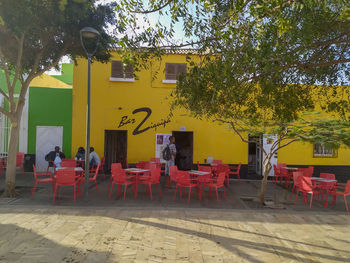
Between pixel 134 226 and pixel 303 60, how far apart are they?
4621mm

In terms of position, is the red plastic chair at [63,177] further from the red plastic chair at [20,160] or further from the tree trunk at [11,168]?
the red plastic chair at [20,160]

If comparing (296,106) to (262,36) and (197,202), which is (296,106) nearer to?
(262,36)

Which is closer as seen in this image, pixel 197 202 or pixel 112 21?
pixel 197 202

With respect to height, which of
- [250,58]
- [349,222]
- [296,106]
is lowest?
[349,222]

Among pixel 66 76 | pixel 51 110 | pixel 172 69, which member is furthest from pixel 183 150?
pixel 66 76

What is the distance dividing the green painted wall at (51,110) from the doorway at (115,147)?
1685 millimetres

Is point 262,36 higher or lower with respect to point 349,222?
higher

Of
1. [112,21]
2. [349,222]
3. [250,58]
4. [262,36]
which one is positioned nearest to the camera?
[262,36]

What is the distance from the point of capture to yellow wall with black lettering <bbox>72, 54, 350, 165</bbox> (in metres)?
11.2

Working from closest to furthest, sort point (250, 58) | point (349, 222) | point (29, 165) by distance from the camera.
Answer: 1. point (250, 58)
2. point (349, 222)
3. point (29, 165)

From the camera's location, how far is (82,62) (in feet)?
36.6

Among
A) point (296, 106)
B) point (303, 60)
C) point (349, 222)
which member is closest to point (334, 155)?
point (349, 222)

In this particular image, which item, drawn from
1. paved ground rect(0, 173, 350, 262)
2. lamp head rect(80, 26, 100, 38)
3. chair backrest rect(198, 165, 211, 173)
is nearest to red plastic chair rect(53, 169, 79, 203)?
paved ground rect(0, 173, 350, 262)

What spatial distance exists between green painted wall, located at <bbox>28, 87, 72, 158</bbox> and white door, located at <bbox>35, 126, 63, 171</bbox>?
0.17m
